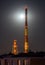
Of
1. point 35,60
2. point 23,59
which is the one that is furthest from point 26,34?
point 23,59

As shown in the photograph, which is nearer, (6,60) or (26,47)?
(6,60)

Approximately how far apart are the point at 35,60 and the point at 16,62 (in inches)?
20.7

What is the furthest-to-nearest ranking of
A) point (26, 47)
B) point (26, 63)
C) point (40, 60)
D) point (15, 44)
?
point (26, 47) < point (15, 44) < point (40, 60) < point (26, 63)

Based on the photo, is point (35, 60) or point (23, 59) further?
point (35, 60)

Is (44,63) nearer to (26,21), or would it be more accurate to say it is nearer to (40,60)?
(40,60)

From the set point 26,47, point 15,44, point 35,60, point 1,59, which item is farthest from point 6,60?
point 26,47

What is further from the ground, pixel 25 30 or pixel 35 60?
pixel 25 30

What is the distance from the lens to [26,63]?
7.02 ft

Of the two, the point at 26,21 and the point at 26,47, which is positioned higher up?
the point at 26,21

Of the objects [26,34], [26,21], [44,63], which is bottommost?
[44,63]

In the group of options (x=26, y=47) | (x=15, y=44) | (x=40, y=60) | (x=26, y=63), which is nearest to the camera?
(x=26, y=63)

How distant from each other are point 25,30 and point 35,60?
4135 mm

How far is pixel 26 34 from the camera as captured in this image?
6.82 meters

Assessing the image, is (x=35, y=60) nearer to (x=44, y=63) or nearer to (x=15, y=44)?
(x=44, y=63)
